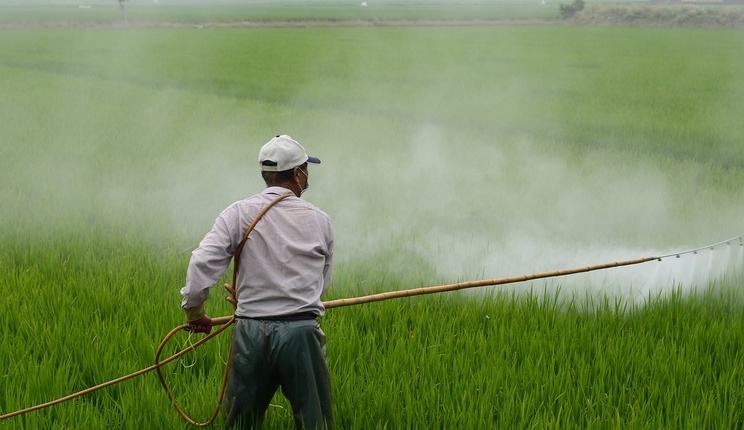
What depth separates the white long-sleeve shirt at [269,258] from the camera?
7.92 ft

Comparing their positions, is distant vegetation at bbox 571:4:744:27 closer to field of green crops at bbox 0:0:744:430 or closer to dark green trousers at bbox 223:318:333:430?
field of green crops at bbox 0:0:744:430

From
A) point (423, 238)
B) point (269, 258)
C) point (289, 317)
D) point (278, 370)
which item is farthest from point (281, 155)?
point (423, 238)

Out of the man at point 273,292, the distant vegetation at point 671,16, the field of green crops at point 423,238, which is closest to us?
the man at point 273,292

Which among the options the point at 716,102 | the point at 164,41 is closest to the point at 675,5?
the point at 164,41

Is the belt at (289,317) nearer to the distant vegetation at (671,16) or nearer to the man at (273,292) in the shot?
the man at (273,292)

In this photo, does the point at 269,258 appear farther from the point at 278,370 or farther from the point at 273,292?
the point at 278,370

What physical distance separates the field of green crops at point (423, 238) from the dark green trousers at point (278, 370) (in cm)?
30

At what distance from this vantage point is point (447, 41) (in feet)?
74.5

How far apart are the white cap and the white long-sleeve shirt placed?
0.11m

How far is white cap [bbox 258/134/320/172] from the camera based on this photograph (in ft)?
8.17

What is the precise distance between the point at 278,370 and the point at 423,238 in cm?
282

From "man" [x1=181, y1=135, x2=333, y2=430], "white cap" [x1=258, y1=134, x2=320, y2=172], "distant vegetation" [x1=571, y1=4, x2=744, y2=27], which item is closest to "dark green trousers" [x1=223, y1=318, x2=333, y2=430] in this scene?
"man" [x1=181, y1=135, x2=333, y2=430]

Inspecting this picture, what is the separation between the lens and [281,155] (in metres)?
2.50

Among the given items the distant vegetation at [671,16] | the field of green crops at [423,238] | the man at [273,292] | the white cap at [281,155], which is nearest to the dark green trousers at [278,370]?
the man at [273,292]
